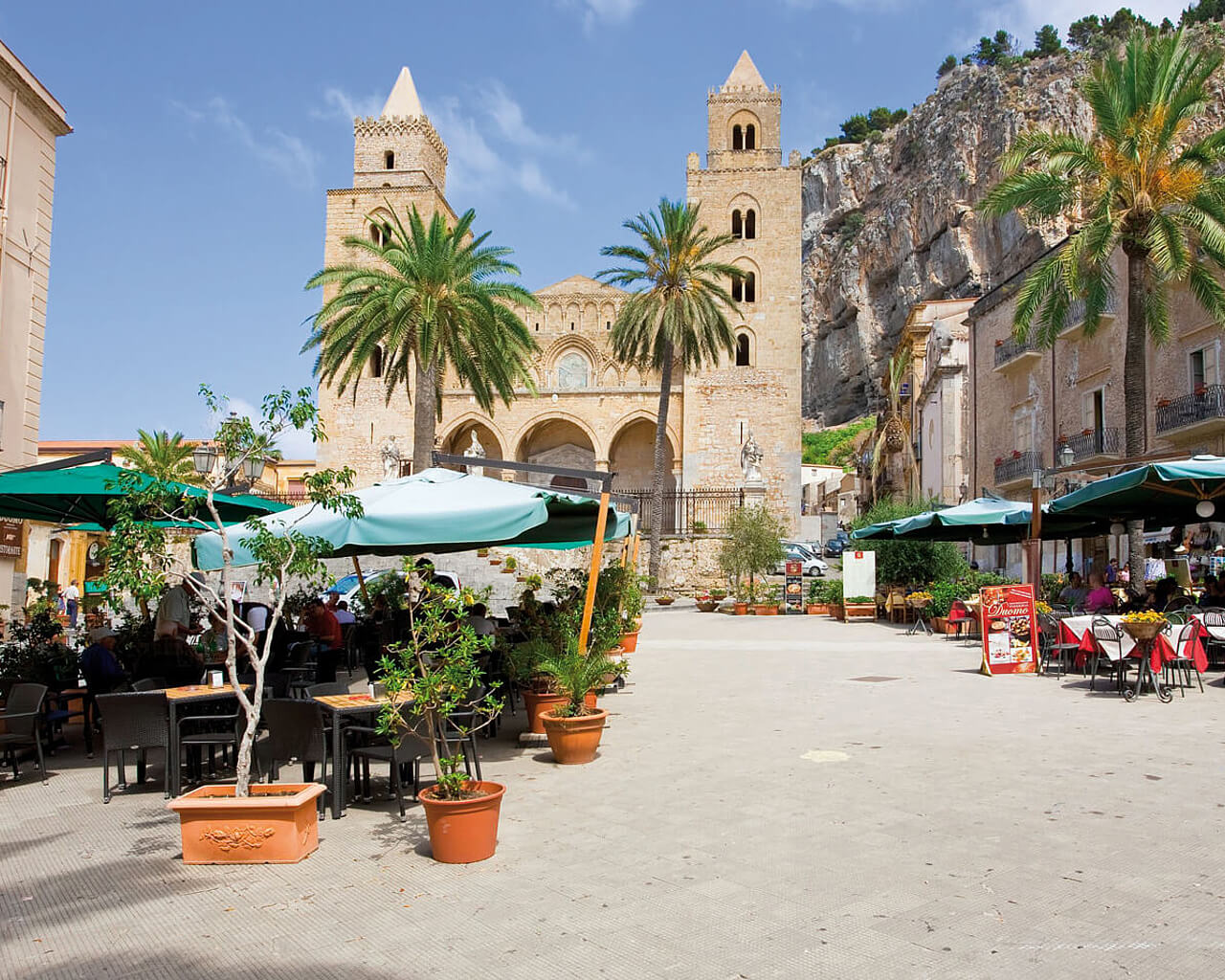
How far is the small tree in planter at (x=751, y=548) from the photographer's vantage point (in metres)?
24.9

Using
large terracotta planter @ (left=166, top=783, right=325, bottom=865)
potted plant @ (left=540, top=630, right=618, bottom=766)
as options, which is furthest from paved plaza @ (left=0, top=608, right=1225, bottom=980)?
potted plant @ (left=540, top=630, right=618, bottom=766)

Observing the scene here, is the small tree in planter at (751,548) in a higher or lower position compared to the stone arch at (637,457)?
lower

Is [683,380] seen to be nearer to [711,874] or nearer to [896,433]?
[896,433]

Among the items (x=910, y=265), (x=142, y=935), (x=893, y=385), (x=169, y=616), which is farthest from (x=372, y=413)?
(x=910, y=265)

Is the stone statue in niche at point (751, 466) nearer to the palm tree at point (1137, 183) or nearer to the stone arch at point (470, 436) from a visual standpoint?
the stone arch at point (470, 436)

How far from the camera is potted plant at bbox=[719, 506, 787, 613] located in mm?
24906

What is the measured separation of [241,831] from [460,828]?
1.09 m

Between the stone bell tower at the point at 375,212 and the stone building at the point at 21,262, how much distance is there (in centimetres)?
2061

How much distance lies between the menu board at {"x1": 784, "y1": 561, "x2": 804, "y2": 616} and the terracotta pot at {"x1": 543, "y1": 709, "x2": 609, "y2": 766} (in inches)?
718

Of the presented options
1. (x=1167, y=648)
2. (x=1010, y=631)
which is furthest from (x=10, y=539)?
(x=1167, y=648)

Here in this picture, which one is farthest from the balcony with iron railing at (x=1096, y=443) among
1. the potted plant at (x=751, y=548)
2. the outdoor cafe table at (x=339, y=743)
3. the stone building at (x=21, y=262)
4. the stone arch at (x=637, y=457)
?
the stone building at (x=21, y=262)

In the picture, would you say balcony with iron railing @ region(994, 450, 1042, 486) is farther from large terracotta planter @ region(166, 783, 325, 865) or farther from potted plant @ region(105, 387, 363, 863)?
large terracotta planter @ region(166, 783, 325, 865)

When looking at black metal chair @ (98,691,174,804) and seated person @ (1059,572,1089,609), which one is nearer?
black metal chair @ (98,691,174,804)

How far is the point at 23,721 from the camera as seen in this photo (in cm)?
639
